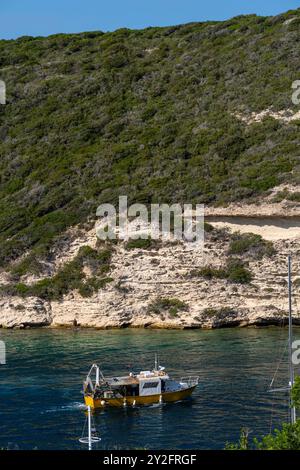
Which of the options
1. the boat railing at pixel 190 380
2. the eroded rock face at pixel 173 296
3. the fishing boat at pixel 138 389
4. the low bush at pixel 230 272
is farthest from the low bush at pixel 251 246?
the fishing boat at pixel 138 389

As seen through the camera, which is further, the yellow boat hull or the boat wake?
the yellow boat hull

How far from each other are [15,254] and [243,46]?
36.2m

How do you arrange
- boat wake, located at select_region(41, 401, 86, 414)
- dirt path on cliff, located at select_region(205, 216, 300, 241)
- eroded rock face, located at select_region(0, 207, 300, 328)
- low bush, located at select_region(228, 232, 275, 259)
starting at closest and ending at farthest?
boat wake, located at select_region(41, 401, 86, 414) → eroded rock face, located at select_region(0, 207, 300, 328) → low bush, located at select_region(228, 232, 275, 259) → dirt path on cliff, located at select_region(205, 216, 300, 241)

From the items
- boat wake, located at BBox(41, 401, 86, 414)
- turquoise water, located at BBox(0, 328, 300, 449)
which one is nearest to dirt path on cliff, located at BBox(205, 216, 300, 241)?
turquoise water, located at BBox(0, 328, 300, 449)

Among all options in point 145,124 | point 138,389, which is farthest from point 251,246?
point 138,389

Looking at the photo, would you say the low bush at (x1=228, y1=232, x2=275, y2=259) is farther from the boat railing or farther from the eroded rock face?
the boat railing

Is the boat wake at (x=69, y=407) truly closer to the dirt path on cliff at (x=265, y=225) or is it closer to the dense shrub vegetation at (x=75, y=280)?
the dense shrub vegetation at (x=75, y=280)

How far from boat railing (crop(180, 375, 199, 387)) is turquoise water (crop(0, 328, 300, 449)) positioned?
39 cm

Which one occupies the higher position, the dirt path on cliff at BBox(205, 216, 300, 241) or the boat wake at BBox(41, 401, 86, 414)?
the dirt path on cliff at BBox(205, 216, 300, 241)

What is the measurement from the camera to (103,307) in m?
55.3

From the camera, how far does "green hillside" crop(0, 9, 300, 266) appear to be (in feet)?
205

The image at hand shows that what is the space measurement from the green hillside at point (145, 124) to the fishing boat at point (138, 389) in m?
24.7

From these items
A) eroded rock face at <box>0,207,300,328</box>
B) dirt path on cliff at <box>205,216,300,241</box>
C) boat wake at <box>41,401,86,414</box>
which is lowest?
boat wake at <box>41,401,86,414</box>

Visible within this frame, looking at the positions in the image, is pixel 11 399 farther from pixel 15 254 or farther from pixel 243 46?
pixel 243 46
